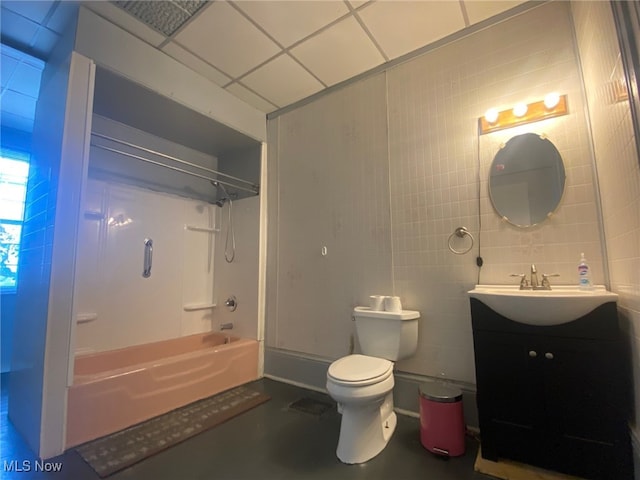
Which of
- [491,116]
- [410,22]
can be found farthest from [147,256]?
[491,116]

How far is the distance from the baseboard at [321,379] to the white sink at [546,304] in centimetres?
61

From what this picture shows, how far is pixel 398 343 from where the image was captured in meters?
1.80

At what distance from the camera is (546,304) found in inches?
50.5

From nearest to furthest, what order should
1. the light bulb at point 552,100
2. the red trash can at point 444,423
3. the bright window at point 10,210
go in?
1. the red trash can at point 444,423
2. the light bulb at point 552,100
3. the bright window at point 10,210

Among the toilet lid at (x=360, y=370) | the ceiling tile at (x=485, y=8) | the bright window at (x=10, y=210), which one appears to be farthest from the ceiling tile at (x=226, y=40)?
the bright window at (x=10, y=210)

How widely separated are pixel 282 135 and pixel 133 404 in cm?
233

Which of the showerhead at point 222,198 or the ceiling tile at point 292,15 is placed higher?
the ceiling tile at point 292,15

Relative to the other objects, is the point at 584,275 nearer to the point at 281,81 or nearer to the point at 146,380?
the point at 281,81

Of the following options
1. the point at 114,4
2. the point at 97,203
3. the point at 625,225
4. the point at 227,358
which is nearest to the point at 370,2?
the point at 114,4

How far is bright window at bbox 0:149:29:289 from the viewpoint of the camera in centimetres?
286

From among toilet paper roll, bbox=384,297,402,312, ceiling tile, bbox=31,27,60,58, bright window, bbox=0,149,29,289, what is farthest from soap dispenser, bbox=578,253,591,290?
bright window, bbox=0,149,29,289

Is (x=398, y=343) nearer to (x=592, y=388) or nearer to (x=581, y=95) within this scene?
(x=592, y=388)

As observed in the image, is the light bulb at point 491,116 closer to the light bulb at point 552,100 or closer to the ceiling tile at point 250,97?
the light bulb at point 552,100

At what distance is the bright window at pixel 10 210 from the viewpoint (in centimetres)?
286
